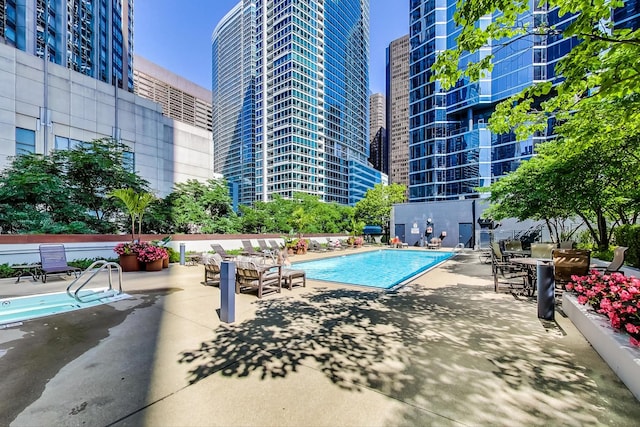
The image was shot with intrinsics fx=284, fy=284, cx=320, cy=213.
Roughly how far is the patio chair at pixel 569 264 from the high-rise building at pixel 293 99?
72.6 m

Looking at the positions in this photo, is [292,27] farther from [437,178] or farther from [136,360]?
[136,360]

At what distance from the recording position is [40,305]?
6.03 meters

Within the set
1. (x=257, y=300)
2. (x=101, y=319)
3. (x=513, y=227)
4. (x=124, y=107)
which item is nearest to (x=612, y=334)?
(x=257, y=300)

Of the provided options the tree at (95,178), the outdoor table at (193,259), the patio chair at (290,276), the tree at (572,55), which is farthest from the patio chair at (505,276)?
the tree at (95,178)

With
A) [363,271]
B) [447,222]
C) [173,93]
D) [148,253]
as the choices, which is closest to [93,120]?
[148,253]

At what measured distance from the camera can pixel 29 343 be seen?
13.7 ft

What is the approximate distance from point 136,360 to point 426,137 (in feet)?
199

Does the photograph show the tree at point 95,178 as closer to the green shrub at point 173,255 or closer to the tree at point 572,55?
the green shrub at point 173,255

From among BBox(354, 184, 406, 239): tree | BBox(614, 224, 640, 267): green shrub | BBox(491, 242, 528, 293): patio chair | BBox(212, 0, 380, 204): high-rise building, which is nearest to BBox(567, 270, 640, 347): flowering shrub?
BBox(491, 242, 528, 293): patio chair

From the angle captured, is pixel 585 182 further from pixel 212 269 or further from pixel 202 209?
pixel 202 209

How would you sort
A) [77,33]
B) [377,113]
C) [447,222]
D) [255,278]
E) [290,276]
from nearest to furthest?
[255,278] < [290,276] < [447,222] < [77,33] < [377,113]

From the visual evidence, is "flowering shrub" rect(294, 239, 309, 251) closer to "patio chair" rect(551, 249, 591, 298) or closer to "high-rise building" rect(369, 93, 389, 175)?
"patio chair" rect(551, 249, 591, 298)

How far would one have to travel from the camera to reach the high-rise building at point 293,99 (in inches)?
3750

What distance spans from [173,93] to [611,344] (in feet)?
526
